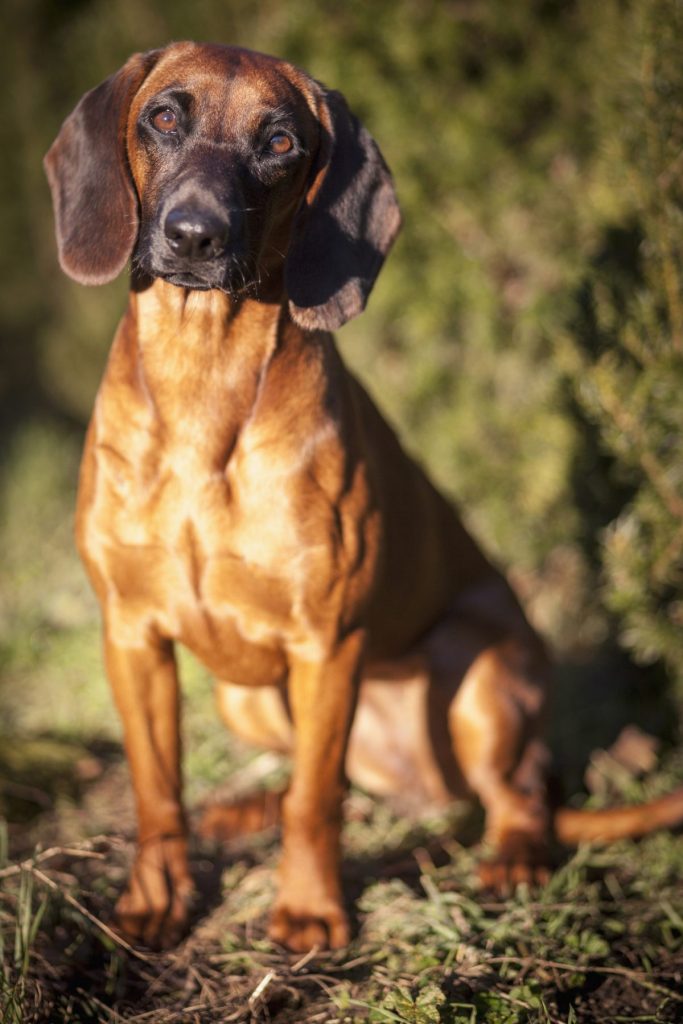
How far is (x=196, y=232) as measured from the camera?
6.25 feet

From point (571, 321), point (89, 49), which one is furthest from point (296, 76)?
point (89, 49)

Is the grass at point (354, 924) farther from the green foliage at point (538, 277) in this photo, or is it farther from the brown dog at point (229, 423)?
the green foliage at point (538, 277)

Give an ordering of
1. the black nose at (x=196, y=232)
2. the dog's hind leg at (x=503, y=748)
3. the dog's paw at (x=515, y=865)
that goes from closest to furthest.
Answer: the black nose at (x=196, y=232), the dog's paw at (x=515, y=865), the dog's hind leg at (x=503, y=748)

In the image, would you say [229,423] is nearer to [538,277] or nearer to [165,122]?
[165,122]

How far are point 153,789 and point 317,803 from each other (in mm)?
447

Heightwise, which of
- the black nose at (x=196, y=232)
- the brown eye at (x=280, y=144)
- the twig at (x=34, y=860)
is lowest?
the twig at (x=34, y=860)

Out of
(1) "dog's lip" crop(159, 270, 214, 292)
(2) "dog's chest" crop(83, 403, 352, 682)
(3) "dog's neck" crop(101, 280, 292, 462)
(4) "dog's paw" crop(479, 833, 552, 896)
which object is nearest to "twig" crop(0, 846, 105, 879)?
(2) "dog's chest" crop(83, 403, 352, 682)

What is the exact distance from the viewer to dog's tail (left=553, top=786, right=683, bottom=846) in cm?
280

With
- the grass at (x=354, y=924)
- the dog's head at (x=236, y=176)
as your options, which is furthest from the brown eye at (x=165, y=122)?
the grass at (x=354, y=924)

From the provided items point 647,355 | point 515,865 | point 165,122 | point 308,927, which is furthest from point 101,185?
point 515,865

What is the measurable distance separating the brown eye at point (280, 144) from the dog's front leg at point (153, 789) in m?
1.23

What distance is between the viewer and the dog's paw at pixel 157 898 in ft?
7.86

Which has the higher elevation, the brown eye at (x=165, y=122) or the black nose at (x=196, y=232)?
the brown eye at (x=165, y=122)

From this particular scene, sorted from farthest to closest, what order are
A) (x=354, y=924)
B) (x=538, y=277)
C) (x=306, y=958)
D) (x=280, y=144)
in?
(x=538, y=277) < (x=354, y=924) < (x=306, y=958) < (x=280, y=144)
